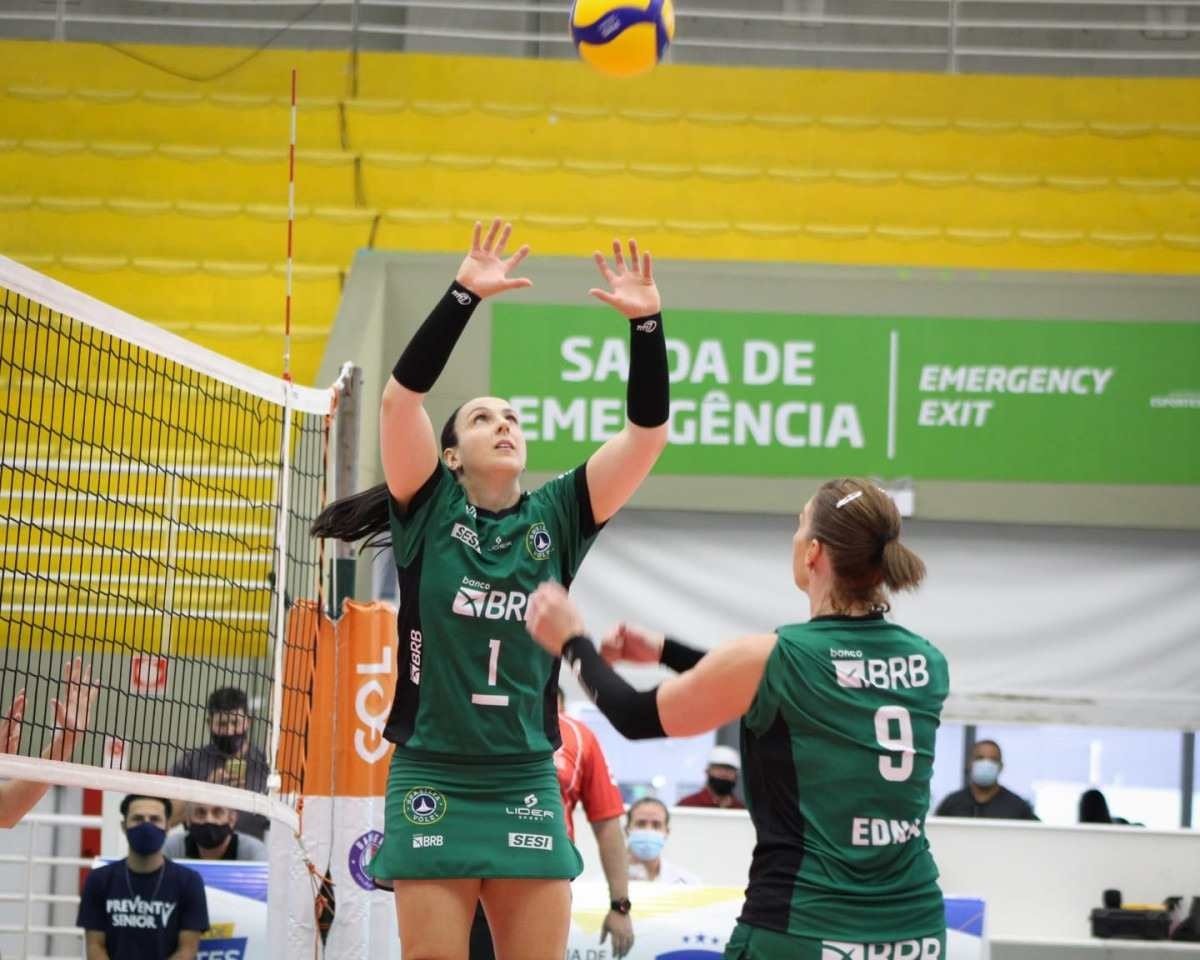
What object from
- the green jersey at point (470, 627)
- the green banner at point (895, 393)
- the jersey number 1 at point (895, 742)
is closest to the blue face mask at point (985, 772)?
the green banner at point (895, 393)

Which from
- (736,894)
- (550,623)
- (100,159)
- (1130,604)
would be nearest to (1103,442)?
(1130,604)

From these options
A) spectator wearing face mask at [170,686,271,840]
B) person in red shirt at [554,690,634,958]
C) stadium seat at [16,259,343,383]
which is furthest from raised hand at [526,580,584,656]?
stadium seat at [16,259,343,383]

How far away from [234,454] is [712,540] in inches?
132

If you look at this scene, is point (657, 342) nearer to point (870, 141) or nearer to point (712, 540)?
point (712, 540)

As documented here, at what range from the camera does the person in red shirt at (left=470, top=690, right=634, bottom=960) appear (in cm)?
625

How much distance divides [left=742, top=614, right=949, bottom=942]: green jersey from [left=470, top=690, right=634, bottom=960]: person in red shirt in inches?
102

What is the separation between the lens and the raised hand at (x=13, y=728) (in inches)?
192

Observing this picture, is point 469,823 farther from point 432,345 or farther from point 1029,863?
point 1029,863

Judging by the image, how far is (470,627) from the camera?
4551 mm

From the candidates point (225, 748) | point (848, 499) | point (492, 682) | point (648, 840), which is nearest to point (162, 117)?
point (225, 748)

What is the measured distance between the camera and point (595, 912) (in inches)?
313

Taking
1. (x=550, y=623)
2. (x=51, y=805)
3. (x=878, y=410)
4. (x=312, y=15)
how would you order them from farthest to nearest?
1. (x=312, y=15)
2. (x=51, y=805)
3. (x=878, y=410)
4. (x=550, y=623)

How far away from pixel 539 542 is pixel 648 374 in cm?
54

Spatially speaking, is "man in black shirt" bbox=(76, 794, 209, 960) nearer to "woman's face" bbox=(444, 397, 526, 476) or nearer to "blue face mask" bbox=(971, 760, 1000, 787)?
"woman's face" bbox=(444, 397, 526, 476)
